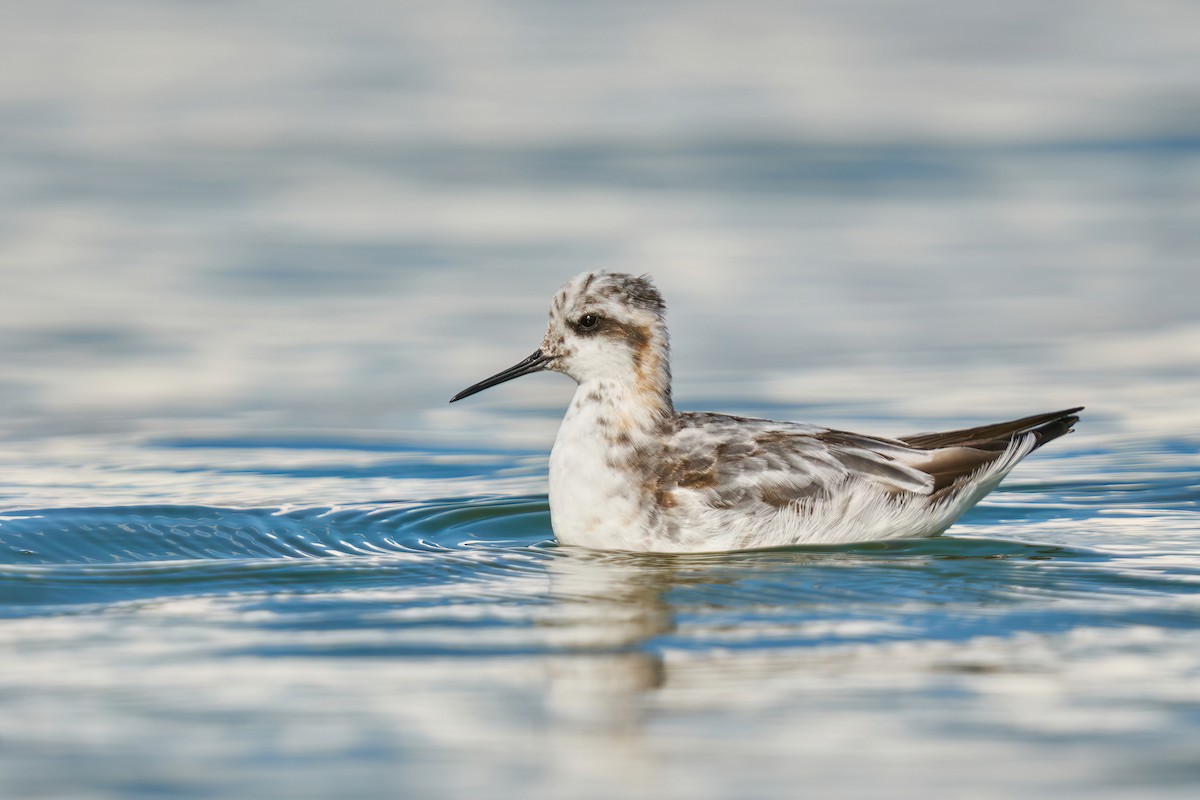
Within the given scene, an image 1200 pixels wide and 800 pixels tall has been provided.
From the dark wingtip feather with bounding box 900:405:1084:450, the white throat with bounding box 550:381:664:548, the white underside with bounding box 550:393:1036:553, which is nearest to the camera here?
the white underside with bounding box 550:393:1036:553

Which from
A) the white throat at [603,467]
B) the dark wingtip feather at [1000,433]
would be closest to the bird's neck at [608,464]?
the white throat at [603,467]

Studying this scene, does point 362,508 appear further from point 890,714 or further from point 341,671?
point 890,714

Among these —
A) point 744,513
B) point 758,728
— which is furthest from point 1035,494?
point 758,728

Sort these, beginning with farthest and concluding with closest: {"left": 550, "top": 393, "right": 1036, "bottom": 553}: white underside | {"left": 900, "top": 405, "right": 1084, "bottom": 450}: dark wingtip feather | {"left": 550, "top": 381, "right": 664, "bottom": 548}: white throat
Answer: {"left": 900, "top": 405, "right": 1084, "bottom": 450}: dark wingtip feather, {"left": 550, "top": 381, "right": 664, "bottom": 548}: white throat, {"left": 550, "top": 393, "right": 1036, "bottom": 553}: white underside

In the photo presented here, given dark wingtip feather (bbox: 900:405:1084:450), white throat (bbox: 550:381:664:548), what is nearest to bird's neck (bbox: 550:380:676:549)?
white throat (bbox: 550:381:664:548)

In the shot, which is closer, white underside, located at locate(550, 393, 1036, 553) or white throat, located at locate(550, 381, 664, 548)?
white underside, located at locate(550, 393, 1036, 553)

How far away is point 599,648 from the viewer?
7824 millimetres

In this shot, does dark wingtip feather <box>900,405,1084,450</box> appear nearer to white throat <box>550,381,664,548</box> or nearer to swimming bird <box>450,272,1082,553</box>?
swimming bird <box>450,272,1082,553</box>

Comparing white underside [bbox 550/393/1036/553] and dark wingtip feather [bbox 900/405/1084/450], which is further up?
dark wingtip feather [bbox 900/405/1084/450]

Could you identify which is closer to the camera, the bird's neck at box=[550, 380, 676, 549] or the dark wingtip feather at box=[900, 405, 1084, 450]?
the bird's neck at box=[550, 380, 676, 549]

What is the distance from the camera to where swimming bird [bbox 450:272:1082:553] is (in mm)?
10156

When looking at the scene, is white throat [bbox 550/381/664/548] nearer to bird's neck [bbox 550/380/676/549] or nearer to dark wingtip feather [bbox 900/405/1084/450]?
bird's neck [bbox 550/380/676/549]

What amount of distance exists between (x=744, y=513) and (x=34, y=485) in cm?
460

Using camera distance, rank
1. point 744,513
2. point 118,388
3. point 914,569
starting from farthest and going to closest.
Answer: point 118,388 < point 744,513 < point 914,569
